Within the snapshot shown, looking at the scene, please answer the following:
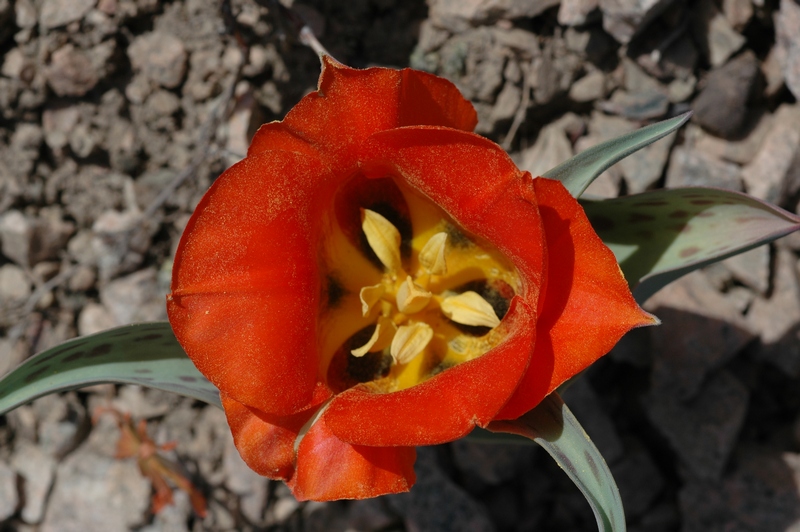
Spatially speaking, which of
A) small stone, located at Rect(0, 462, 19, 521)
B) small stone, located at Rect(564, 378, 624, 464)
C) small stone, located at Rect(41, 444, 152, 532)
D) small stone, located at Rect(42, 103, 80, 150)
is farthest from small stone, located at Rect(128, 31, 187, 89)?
small stone, located at Rect(564, 378, 624, 464)

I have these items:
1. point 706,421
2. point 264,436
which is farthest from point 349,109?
point 706,421

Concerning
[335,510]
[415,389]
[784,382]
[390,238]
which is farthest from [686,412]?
[415,389]

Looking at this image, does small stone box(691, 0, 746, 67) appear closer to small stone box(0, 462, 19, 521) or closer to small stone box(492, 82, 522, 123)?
small stone box(492, 82, 522, 123)

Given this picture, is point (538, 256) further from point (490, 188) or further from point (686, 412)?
point (686, 412)

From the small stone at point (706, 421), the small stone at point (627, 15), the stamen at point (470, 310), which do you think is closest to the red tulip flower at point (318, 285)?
the stamen at point (470, 310)

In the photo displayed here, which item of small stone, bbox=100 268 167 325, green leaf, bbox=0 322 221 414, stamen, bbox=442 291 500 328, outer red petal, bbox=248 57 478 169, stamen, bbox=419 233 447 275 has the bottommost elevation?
small stone, bbox=100 268 167 325

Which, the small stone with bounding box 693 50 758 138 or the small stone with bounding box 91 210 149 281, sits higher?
the small stone with bounding box 693 50 758 138
